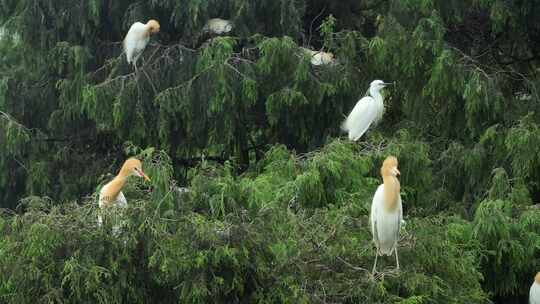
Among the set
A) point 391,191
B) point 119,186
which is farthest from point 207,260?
point 119,186

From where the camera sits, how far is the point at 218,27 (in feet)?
27.6

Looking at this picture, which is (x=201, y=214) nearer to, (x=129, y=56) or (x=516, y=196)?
(x=516, y=196)

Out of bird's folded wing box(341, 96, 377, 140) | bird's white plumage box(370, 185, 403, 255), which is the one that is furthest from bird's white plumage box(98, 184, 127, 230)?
bird's folded wing box(341, 96, 377, 140)

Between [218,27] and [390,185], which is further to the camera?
[218,27]

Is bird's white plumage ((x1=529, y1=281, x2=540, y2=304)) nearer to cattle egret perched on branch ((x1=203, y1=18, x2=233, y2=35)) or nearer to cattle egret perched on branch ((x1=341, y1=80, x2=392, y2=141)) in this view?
cattle egret perched on branch ((x1=341, y1=80, x2=392, y2=141))

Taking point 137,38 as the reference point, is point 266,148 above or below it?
below

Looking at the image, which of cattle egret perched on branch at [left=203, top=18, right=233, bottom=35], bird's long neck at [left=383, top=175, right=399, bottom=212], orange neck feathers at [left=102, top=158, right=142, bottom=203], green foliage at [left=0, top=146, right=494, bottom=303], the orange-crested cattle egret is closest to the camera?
green foliage at [left=0, top=146, right=494, bottom=303]

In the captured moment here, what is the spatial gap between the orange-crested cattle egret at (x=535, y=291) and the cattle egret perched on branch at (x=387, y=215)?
1.40m

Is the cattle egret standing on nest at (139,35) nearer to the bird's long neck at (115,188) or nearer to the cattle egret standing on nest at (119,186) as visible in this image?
the cattle egret standing on nest at (119,186)

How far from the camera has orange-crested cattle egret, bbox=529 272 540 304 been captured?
6305 mm

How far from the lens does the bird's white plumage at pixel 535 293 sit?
6.34 metres

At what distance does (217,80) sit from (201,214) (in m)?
2.54

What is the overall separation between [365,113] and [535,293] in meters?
1.75

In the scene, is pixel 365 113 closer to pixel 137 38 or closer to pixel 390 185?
pixel 137 38
